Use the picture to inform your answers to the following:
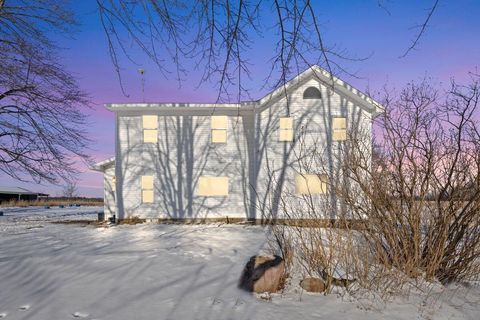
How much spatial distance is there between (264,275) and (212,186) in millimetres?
10556

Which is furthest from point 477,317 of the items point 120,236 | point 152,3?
point 120,236

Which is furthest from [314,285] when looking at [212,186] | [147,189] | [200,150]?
[147,189]

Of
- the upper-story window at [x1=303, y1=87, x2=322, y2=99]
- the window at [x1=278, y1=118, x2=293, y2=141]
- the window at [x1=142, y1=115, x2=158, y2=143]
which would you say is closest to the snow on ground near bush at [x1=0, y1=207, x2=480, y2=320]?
the window at [x1=278, y1=118, x2=293, y2=141]

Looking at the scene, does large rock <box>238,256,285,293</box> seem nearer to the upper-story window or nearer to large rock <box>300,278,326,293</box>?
large rock <box>300,278,326,293</box>

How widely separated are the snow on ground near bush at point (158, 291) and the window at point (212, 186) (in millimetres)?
6513

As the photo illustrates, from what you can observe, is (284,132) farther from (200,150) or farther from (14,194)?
(14,194)

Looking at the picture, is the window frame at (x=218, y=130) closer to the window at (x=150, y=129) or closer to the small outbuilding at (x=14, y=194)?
the window at (x=150, y=129)

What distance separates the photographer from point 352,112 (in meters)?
15.8

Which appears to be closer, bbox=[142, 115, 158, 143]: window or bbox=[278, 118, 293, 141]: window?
bbox=[278, 118, 293, 141]: window

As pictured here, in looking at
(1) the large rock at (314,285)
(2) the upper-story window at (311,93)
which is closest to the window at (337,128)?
(2) the upper-story window at (311,93)

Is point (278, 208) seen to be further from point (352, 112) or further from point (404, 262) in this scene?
point (404, 262)

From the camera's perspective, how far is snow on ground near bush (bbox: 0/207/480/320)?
5.07 meters

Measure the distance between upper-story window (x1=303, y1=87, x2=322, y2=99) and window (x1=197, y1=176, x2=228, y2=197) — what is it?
16.3 ft

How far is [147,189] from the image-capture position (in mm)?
16234
